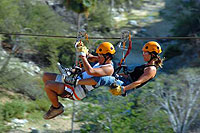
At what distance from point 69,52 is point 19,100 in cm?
555

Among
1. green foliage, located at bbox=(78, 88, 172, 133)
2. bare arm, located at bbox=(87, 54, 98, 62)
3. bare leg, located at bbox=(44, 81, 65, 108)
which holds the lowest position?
green foliage, located at bbox=(78, 88, 172, 133)

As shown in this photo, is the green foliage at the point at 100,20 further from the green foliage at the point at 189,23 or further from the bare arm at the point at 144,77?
the bare arm at the point at 144,77

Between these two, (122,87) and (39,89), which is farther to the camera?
(39,89)

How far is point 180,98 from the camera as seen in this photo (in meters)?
15.8

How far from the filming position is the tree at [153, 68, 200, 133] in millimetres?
14805

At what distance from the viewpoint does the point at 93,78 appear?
20.0 feet

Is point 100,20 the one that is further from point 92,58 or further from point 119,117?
point 92,58

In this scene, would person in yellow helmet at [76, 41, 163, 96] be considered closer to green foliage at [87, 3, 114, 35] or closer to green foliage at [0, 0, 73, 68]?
green foliage at [0, 0, 73, 68]

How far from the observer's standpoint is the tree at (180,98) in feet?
48.6

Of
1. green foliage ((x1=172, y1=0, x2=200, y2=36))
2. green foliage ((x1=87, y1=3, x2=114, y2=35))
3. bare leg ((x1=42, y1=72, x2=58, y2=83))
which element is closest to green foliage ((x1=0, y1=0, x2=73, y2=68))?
green foliage ((x1=87, y1=3, x2=114, y2=35))

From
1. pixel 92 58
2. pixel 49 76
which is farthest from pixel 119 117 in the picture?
pixel 49 76

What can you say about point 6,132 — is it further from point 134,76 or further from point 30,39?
point 134,76

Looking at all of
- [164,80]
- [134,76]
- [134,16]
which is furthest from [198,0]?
[134,76]

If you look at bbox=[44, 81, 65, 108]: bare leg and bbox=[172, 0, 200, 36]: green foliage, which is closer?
bbox=[44, 81, 65, 108]: bare leg
